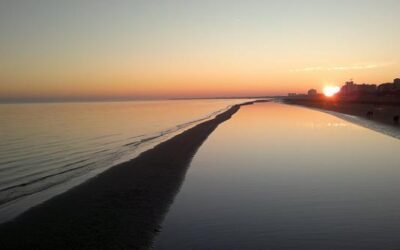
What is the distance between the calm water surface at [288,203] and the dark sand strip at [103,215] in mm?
716

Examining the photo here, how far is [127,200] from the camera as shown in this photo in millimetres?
14125

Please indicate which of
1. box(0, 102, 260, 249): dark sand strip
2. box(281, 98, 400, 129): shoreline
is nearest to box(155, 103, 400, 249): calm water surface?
box(0, 102, 260, 249): dark sand strip

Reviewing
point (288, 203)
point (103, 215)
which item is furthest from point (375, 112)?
point (103, 215)

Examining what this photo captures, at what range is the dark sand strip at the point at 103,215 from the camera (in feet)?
32.8

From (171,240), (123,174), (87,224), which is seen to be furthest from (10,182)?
(171,240)

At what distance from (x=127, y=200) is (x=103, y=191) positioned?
76.9 inches

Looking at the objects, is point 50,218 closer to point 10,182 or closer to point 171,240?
point 171,240

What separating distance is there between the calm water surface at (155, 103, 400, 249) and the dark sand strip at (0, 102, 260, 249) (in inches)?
28.2

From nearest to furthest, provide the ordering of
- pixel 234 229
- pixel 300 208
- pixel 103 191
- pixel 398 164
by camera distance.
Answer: pixel 234 229
pixel 300 208
pixel 103 191
pixel 398 164

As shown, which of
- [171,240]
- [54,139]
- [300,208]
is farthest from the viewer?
[54,139]

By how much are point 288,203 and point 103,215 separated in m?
6.16

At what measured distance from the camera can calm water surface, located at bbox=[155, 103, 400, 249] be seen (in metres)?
10.1

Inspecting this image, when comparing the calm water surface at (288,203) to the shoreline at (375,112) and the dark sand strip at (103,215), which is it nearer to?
the dark sand strip at (103,215)

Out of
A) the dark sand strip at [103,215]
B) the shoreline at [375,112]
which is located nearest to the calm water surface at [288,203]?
the dark sand strip at [103,215]
